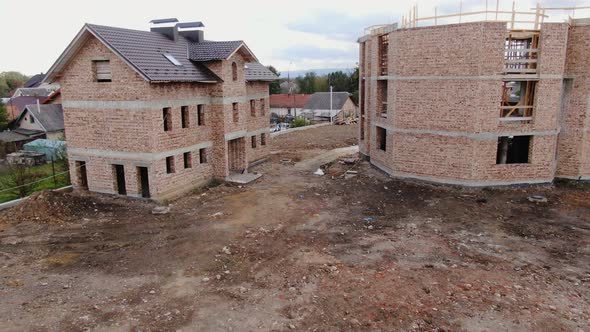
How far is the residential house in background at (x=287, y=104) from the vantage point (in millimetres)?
69500

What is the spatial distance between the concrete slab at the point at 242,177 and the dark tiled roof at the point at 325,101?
135 ft

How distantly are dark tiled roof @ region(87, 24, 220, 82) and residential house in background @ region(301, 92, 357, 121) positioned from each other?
41040 millimetres

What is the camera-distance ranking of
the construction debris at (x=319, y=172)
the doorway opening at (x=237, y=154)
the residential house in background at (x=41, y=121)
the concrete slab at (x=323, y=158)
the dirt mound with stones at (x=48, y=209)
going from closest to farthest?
the dirt mound with stones at (x=48, y=209)
the doorway opening at (x=237, y=154)
the construction debris at (x=319, y=172)
the concrete slab at (x=323, y=158)
the residential house in background at (x=41, y=121)

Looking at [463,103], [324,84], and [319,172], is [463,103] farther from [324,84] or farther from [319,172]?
[324,84]

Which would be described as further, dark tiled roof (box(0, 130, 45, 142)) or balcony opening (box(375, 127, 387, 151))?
dark tiled roof (box(0, 130, 45, 142))

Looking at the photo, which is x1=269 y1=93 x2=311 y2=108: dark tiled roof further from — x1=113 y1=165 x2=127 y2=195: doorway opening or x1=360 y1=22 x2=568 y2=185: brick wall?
x1=113 y1=165 x2=127 y2=195: doorway opening

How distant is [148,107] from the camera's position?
17.4 metres

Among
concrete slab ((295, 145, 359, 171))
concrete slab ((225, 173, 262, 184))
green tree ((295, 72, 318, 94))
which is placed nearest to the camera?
concrete slab ((225, 173, 262, 184))

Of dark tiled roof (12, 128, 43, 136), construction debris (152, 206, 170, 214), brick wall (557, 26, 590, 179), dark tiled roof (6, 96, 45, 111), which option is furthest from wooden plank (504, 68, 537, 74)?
dark tiled roof (6, 96, 45, 111)

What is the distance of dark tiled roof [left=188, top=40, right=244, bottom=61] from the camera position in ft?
67.4

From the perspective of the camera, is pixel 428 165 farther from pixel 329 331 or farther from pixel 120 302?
pixel 120 302

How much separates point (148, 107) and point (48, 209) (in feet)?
18.2

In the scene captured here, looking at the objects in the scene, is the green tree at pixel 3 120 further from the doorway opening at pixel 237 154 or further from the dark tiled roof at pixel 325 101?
the dark tiled roof at pixel 325 101

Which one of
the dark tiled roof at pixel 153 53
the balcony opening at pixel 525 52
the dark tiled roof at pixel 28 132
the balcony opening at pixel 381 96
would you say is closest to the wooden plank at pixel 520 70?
the balcony opening at pixel 525 52
